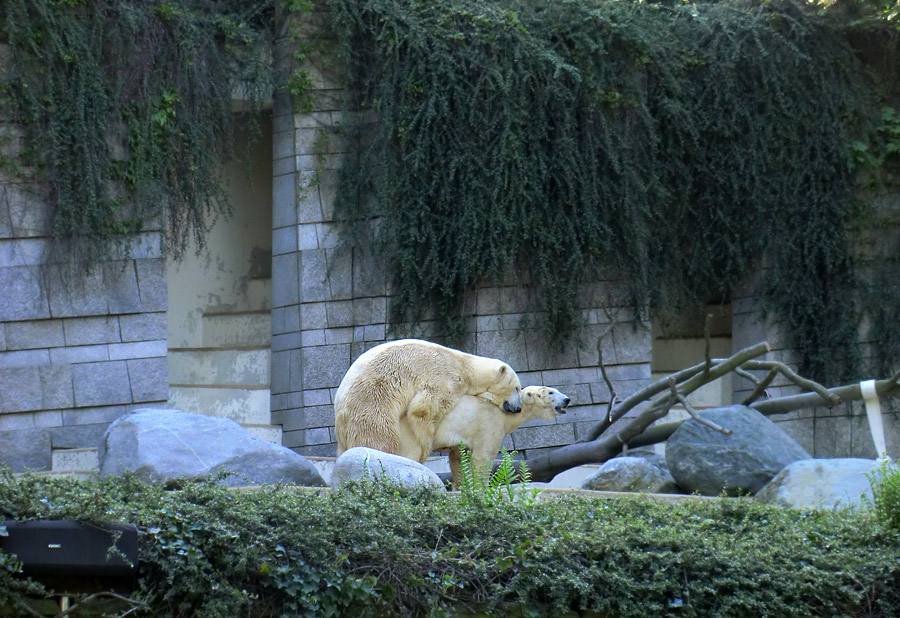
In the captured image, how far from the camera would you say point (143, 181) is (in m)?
9.57

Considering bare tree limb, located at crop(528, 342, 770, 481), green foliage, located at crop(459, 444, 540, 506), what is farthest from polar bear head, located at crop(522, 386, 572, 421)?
bare tree limb, located at crop(528, 342, 770, 481)

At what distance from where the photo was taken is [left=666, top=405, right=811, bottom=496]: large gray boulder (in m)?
7.63

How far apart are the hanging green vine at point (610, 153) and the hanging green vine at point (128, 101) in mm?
1054

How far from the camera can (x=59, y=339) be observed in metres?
9.37

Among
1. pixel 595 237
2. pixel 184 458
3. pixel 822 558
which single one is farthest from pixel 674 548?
pixel 595 237

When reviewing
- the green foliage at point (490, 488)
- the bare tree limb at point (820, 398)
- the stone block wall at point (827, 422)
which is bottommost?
the stone block wall at point (827, 422)

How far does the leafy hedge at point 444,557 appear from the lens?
4.61 metres

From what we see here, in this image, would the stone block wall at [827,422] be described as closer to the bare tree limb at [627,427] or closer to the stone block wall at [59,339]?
the bare tree limb at [627,427]

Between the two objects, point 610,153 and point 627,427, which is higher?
point 610,153

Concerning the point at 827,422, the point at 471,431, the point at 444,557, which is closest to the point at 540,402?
the point at 471,431

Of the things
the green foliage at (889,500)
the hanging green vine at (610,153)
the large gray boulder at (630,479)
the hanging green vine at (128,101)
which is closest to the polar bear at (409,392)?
the large gray boulder at (630,479)

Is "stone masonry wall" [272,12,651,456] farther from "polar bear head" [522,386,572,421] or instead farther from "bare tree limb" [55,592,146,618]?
"bare tree limb" [55,592,146,618]

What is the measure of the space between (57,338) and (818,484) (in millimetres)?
5649

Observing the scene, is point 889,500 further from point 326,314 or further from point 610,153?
point 326,314
